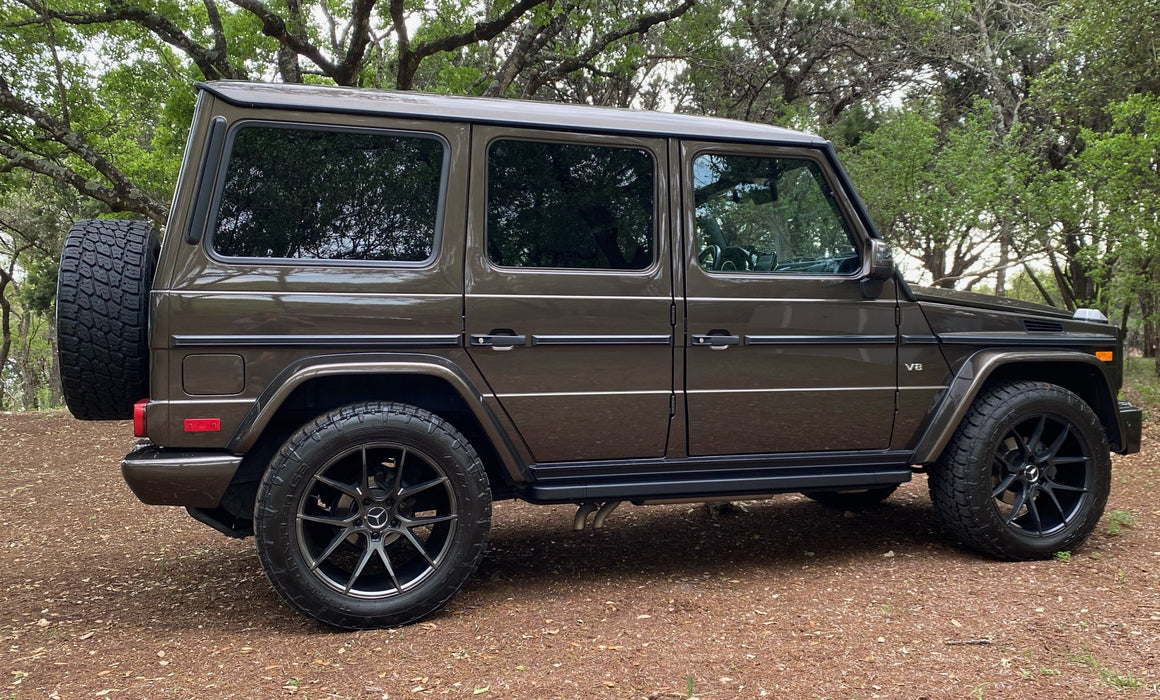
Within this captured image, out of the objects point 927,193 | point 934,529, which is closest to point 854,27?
point 927,193

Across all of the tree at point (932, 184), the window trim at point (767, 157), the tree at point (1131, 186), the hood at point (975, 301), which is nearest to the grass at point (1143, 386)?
the tree at point (1131, 186)

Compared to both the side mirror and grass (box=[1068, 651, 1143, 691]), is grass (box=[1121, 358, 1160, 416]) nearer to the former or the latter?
the side mirror

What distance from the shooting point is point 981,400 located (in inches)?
166

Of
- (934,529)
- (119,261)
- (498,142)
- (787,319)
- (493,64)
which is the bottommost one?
(934,529)

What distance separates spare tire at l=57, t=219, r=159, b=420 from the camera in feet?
10.5

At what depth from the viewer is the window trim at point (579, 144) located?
11.8ft

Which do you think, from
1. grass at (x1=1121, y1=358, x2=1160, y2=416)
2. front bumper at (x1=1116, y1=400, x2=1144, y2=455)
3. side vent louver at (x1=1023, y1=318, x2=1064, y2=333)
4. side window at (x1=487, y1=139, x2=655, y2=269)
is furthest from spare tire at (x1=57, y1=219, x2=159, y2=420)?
grass at (x1=1121, y1=358, x2=1160, y2=416)

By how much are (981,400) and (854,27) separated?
15.0 meters

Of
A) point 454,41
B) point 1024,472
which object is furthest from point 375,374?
point 454,41

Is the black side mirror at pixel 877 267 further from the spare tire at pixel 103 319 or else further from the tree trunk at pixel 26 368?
the tree trunk at pixel 26 368

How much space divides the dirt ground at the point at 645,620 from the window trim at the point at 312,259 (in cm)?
151

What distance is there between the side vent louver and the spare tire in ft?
13.7

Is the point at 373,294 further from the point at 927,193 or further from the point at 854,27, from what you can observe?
the point at 854,27

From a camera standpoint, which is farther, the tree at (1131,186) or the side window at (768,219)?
the tree at (1131,186)
